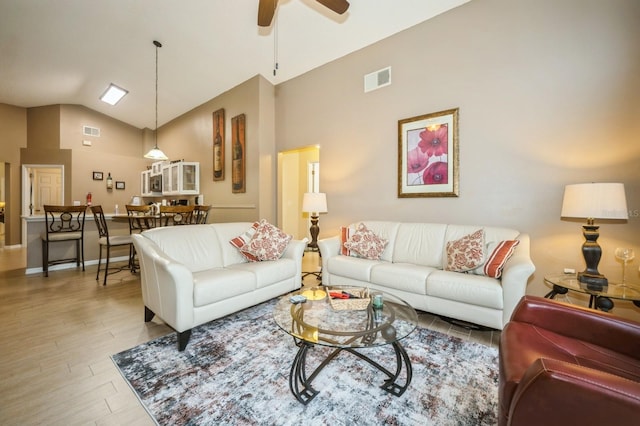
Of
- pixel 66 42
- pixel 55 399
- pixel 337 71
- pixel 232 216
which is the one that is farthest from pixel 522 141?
pixel 66 42

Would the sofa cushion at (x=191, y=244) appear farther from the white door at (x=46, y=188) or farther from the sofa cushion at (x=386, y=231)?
the white door at (x=46, y=188)

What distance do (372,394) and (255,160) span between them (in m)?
4.10

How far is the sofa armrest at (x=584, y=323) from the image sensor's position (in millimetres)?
1194

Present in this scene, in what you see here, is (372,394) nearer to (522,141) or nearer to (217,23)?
(522,141)

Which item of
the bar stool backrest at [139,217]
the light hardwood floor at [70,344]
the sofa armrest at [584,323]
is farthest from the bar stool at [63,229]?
the sofa armrest at [584,323]

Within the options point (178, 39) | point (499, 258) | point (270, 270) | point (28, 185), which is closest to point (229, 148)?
point (178, 39)

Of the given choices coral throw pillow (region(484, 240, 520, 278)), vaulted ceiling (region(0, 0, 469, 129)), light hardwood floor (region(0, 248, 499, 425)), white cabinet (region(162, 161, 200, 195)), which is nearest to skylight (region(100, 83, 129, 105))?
vaulted ceiling (region(0, 0, 469, 129))

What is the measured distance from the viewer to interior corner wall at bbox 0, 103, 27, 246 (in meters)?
6.38

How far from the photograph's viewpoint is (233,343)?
2.09 meters

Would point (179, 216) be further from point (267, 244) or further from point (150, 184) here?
point (150, 184)

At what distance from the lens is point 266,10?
2.37 m

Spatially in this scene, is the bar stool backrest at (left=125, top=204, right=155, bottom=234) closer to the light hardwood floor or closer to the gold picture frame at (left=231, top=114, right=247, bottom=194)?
the light hardwood floor

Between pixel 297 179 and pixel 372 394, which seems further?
pixel 297 179

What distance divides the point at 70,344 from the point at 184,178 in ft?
14.5
